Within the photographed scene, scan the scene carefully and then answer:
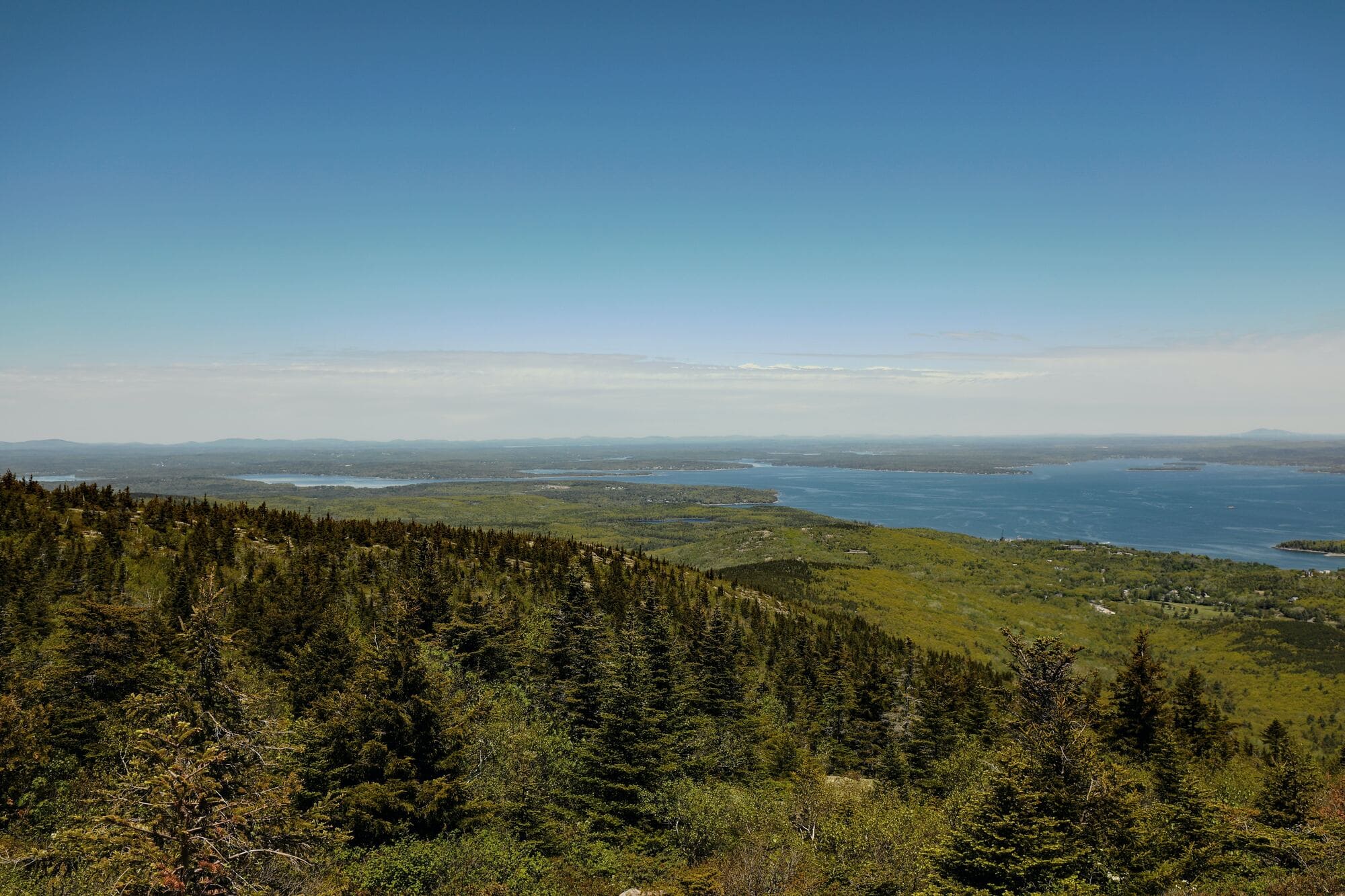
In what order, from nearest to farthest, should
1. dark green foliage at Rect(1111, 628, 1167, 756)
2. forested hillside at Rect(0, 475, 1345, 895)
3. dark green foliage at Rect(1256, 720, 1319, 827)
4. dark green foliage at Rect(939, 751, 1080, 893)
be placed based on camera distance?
forested hillside at Rect(0, 475, 1345, 895), dark green foliage at Rect(939, 751, 1080, 893), dark green foliage at Rect(1256, 720, 1319, 827), dark green foliage at Rect(1111, 628, 1167, 756)

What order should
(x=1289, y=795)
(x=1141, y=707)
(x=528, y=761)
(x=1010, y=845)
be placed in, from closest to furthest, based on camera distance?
(x=1010, y=845) < (x=1289, y=795) < (x=528, y=761) < (x=1141, y=707)

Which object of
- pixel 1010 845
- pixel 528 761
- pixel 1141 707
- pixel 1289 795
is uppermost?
pixel 1010 845

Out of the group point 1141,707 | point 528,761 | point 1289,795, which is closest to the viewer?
point 1289,795

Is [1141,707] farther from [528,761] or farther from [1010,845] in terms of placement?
[528,761]

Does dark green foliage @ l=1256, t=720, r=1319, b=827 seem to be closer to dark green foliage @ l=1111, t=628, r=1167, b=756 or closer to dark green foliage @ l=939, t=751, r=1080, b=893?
dark green foliage @ l=1111, t=628, r=1167, b=756

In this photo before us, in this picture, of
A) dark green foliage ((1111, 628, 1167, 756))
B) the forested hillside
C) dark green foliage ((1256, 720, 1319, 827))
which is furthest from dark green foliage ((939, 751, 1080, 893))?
dark green foliage ((1111, 628, 1167, 756))

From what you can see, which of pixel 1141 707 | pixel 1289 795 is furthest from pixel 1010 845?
pixel 1141 707

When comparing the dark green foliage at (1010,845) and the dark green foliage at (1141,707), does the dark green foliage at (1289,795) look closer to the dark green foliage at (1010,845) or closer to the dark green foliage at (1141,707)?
the dark green foliage at (1141,707)

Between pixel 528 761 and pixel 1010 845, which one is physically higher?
pixel 1010 845

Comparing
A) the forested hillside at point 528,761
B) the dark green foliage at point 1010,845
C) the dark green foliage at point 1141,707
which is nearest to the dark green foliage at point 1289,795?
the forested hillside at point 528,761
